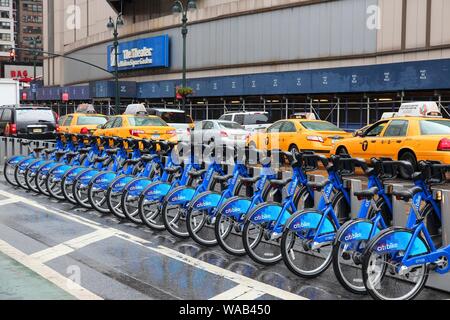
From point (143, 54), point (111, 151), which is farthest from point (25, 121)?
point (143, 54)

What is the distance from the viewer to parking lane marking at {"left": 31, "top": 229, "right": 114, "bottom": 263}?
8.09 meters

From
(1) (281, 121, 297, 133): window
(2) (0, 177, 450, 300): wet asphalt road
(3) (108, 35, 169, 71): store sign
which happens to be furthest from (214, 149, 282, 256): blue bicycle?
(3) (108, 35, 169, 71): store sign

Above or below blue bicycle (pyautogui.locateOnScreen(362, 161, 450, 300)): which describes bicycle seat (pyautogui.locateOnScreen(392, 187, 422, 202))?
above

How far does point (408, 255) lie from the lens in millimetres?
6043

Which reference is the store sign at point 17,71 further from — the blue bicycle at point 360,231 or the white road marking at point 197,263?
the blue bicycle at point 360,231

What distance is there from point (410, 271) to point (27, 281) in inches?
161

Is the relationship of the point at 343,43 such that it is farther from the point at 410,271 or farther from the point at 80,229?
the point at 410,271

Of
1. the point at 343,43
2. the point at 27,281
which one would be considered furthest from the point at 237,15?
the point at 27,281

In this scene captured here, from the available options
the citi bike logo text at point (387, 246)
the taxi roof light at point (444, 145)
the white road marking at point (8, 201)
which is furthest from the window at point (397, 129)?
the citi bike logo text at point (387, 246)

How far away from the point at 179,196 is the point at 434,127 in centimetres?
821

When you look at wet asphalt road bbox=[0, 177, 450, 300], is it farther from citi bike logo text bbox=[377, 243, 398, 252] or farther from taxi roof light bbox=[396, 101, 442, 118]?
taxi roof light bbox=[396, 101, 442, 118]

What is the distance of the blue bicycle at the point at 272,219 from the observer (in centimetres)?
745

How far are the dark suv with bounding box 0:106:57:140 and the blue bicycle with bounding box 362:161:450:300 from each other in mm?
19289

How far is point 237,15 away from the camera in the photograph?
1676 inches
